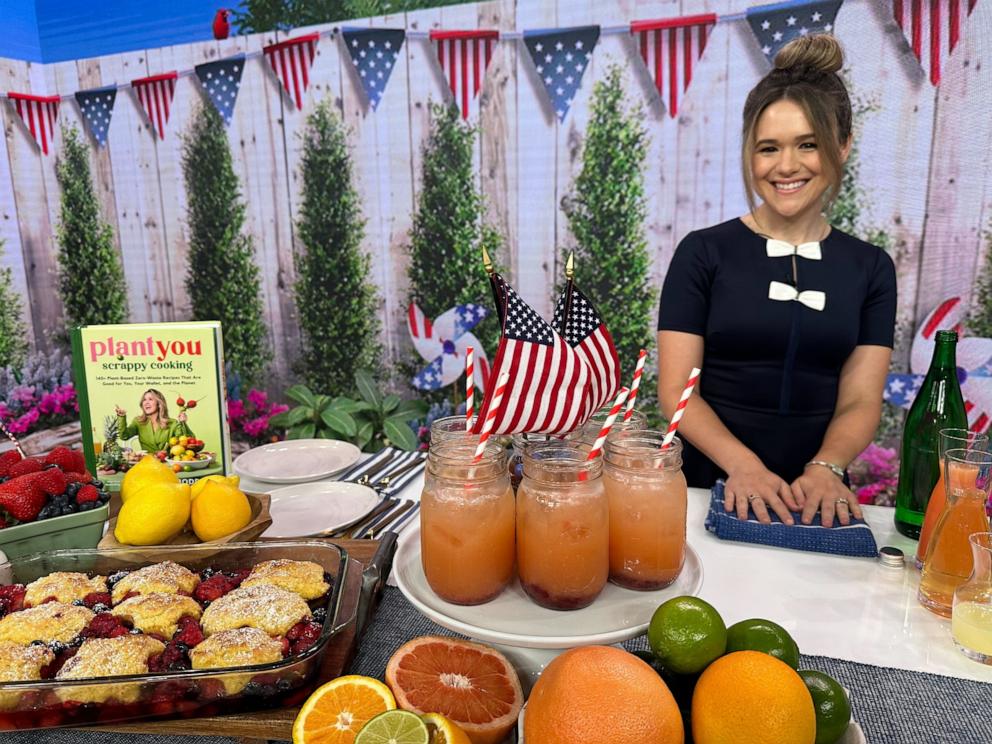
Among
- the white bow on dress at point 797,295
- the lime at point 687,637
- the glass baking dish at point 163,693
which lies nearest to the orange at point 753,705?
the lime at point 687,637

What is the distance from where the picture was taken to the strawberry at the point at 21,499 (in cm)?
122

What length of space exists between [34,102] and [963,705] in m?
5.09

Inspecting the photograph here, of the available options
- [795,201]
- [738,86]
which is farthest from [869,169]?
[795,201]

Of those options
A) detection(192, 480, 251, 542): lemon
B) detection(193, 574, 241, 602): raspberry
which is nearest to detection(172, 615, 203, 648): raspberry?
detection(193, 574, 241, 602): raspberry

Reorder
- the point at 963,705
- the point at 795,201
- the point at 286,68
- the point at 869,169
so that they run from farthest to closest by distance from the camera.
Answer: the point at 286,68 < the point at 869,169 < the point at 795,201 < the point at 963,705

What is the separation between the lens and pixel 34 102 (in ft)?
13.8

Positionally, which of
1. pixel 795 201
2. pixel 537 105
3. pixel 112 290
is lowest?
pixel 112 290

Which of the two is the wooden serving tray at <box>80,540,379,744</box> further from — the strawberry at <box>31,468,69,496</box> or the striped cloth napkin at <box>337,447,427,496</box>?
the striped cloth napkin at <box>337,447,427,496</box>

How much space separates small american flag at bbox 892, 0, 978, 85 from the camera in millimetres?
2727

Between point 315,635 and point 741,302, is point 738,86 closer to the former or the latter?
point 741,302

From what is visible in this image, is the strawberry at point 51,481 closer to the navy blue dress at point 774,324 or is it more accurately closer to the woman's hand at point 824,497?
the woman's hand at point 824,497

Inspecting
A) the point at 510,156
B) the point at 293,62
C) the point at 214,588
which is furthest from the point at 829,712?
the point at 293,62

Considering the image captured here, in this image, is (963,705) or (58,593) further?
(58,593)

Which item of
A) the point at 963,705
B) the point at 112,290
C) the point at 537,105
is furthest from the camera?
the point at 112,290
